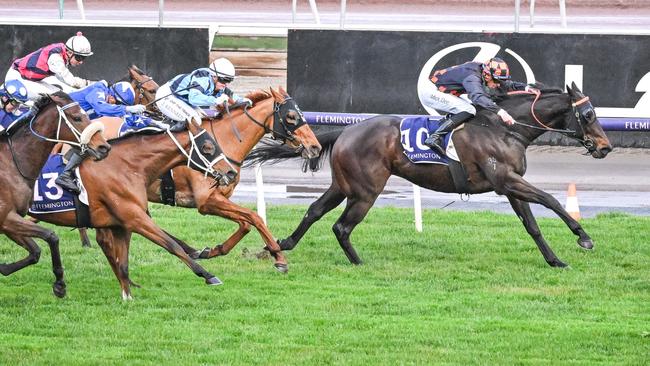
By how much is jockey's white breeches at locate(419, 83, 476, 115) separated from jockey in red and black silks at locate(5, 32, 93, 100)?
11.7 ft

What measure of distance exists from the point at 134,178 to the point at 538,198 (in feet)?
13.6

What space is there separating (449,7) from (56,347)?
1909cm

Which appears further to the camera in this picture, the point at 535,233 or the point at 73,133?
the point at 535,233

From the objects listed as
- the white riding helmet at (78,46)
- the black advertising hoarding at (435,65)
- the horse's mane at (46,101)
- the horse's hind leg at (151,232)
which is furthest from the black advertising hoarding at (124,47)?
the horse's hind leg at (151,232)

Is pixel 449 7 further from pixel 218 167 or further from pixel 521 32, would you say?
pixel 218 167

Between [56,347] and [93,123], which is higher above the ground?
[93,123]

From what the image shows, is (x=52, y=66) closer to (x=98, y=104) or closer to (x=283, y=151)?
(x=98, y=104)

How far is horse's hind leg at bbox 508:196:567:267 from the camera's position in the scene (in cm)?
1331

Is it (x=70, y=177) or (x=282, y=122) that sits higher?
(x=282, y=122)

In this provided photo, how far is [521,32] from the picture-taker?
20.7m

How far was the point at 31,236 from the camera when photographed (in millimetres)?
11102

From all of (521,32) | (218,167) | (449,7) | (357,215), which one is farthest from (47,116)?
(449,7)

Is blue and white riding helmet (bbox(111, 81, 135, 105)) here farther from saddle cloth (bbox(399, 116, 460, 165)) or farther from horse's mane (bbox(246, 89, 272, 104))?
saddle cloth (bbox(399, 116, 460, 165))

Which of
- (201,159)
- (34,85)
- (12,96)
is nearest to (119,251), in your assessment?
(201,159)
